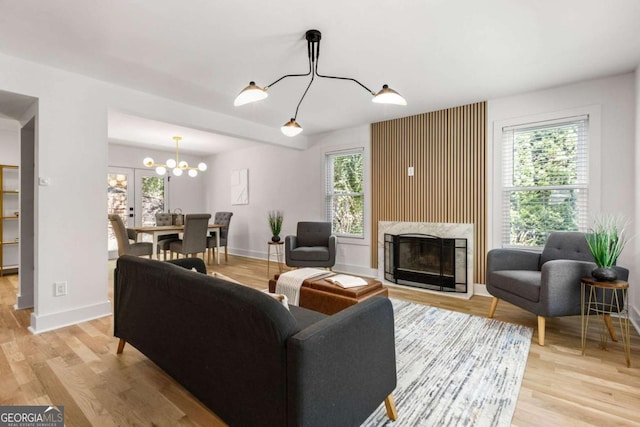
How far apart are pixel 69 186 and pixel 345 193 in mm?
3594

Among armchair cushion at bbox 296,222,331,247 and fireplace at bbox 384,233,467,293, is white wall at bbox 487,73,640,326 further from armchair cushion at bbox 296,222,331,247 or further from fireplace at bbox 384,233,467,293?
armchair cushion at bbox 296,222,331,247

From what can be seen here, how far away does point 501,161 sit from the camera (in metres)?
3.63

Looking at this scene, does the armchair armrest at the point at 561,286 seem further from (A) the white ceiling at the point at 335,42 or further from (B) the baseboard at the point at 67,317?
(B) the baseboard at the point at 67,317

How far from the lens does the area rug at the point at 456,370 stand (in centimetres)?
158

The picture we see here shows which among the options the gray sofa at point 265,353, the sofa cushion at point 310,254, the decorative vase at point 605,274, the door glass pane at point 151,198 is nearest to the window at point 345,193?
the sofa cushion at point 310,254

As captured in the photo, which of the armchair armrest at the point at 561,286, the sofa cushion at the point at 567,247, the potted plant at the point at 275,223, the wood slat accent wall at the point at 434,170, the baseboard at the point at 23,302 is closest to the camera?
the armchair armrest at the point at 561,286

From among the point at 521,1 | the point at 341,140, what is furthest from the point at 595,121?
the point at 341,140

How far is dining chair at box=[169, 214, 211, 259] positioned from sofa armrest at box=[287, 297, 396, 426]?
4.11 meters

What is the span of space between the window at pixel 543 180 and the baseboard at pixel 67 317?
4.51m

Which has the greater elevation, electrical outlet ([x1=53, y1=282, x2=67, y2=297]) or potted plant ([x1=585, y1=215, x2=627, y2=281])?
potted plant ([x1=585, y1=215, x2=627, y2=281])

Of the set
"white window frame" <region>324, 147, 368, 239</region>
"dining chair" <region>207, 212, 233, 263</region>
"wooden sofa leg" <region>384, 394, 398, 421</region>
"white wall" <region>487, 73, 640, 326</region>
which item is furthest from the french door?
"white wall" <region>487, 73, 640, 326</region>

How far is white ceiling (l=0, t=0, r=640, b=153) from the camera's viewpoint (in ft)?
6.36

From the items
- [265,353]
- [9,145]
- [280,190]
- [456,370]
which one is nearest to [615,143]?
[456,370]

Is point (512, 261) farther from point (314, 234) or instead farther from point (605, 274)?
point (314, 234)
